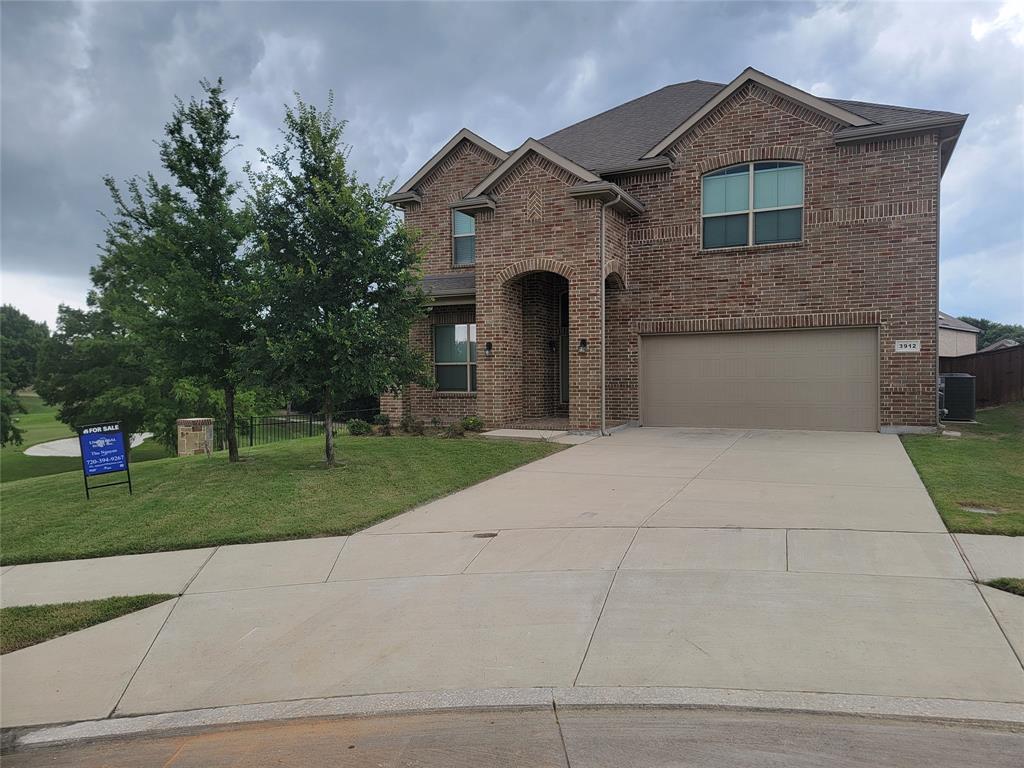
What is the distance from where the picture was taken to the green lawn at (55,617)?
529cm

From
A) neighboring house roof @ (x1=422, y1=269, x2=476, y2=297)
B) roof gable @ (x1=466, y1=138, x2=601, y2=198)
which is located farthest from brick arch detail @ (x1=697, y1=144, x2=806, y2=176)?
neighboring house roof @ (x1=422, y1=269, x2=476, y2=297)

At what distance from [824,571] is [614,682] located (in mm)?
2583

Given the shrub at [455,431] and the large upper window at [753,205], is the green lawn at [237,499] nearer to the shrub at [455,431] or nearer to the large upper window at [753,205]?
the shrub at [455,431]

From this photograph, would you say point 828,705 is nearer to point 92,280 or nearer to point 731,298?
point 731,298

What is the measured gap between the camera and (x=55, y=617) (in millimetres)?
5621

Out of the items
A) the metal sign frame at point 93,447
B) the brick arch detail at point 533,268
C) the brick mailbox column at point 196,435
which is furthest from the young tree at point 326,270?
the brick mailbox column at point 196,435

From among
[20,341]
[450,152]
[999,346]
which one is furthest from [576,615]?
[20,341]

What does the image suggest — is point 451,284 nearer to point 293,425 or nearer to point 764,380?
point 764,380

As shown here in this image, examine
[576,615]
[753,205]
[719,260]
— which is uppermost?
[753,205]

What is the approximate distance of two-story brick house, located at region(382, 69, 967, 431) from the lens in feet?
47.3

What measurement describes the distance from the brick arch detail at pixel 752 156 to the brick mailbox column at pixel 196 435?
13.3 m

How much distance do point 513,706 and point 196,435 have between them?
1524 centimetres

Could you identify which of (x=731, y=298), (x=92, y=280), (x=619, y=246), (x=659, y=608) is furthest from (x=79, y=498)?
(x=92, y=280)

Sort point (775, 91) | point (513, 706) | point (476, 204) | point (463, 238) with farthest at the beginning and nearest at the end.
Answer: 1. point (463, 238)
2. point (476, 204)
3. point (775, 91)
4. point (513, 706)
